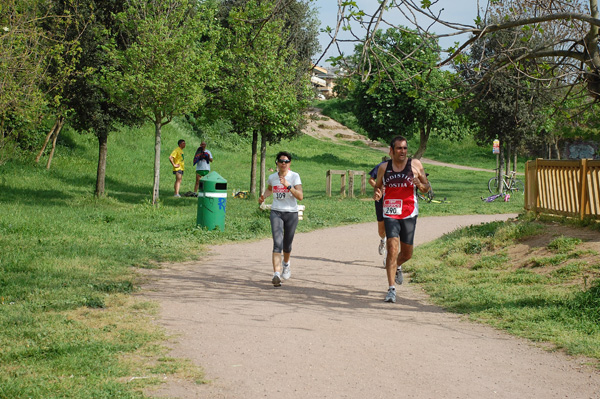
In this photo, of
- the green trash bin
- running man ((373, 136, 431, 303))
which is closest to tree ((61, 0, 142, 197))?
the green trash bin

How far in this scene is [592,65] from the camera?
25.8ft

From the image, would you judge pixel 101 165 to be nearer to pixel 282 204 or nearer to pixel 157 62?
pixel 157 62

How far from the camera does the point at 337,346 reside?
583 cm

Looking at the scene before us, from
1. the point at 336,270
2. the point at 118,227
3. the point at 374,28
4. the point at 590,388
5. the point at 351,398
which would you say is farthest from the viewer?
the point at 118,227

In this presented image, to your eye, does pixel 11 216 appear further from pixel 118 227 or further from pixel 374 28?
pixel 374 28

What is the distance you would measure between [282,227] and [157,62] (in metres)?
9.96

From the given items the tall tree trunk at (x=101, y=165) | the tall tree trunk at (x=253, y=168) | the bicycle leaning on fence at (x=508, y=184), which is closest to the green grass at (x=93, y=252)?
the tall tree trunk at (x=101, y=165)

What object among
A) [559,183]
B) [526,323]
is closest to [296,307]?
[526,323]

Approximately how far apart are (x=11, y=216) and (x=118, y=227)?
265 centimetres

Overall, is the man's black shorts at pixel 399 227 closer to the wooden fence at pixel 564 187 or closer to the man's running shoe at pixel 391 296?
the man's running shoe at pixel 391 296

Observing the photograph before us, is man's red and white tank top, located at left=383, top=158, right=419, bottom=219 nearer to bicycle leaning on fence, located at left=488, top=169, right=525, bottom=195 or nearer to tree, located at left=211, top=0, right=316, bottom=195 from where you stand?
tree, located at left=211, top=0, right=316, bottom=195

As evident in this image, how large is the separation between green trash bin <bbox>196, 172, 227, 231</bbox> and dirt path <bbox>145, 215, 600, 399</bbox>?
14.1ft

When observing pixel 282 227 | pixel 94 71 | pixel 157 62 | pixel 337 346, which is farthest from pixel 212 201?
pixel 337 346

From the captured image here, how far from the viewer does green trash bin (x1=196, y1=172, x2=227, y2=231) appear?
46.0 feet
